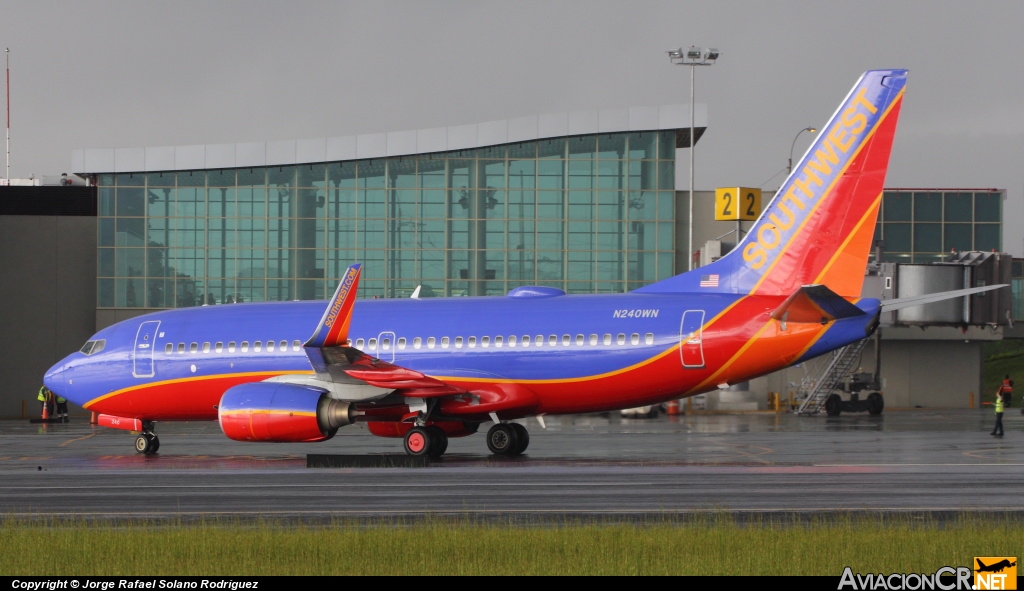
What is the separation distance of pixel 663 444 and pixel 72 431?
21163 mm

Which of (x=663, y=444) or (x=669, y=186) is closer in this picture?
→ (x=663, y=444)

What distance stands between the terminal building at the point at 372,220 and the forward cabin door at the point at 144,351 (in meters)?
25.7

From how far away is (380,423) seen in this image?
27344 mm

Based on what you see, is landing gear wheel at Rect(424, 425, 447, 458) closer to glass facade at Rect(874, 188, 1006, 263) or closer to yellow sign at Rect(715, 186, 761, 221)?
yellow sign at Rect(715, 186, 761, 221)

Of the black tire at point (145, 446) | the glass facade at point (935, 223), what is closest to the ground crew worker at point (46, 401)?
the black tire at point (145, 446)

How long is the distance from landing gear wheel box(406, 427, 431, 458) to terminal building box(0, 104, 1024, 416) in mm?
29724

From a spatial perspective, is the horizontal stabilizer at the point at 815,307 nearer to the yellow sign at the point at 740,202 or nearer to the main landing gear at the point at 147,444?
the main landing gear at the point at 147,444

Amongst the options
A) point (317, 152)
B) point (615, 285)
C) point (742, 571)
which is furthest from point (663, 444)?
point (317, 152)

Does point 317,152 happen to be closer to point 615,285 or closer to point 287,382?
point 615,285

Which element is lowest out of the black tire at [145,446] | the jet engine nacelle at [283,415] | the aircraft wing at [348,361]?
the black tire at [145,446]

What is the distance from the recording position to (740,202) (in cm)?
5288

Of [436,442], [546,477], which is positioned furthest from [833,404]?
[546,477]

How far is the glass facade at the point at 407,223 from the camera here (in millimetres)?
55312

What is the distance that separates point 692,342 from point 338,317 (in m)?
7.20
